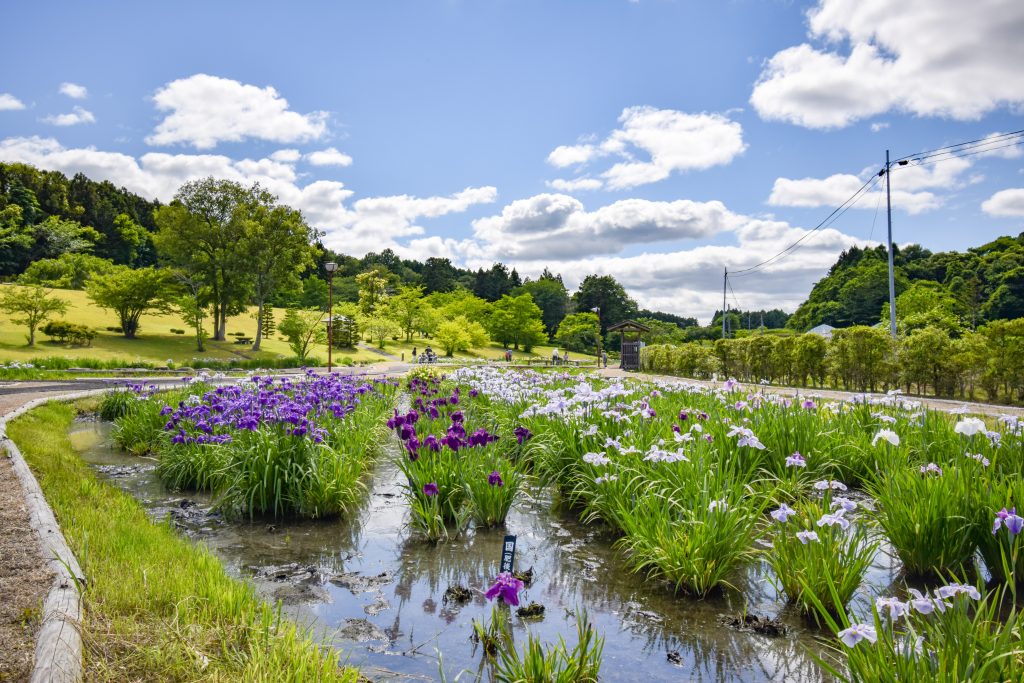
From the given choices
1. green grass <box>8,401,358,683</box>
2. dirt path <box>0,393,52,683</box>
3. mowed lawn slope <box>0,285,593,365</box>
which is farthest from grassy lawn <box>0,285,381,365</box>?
green grass <box>8,401,358,683</box>

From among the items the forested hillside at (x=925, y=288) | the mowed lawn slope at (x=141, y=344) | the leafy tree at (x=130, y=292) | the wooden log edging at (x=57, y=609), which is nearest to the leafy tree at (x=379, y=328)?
the mowed lawn slope at (x=141, y=344)

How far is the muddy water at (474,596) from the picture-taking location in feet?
8.99

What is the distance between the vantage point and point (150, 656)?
231 cm

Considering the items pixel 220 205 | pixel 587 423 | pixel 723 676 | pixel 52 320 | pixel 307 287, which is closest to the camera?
pixel 723 676

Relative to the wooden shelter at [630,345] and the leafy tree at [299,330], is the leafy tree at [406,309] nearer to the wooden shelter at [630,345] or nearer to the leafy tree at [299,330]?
the leafy tree at [299,330]

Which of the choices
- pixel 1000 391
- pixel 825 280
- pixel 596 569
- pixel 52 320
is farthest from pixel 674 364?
pixel 825 280

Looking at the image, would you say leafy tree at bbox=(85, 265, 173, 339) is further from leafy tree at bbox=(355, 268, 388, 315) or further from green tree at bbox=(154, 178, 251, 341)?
leafy tree at bbox=(355, 268, 388, 315)

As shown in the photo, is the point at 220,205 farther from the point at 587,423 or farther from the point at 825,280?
the point at 825,280

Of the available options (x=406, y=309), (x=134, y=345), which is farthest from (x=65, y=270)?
(x=406, y=309)

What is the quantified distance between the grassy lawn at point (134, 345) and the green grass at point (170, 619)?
81.2ft

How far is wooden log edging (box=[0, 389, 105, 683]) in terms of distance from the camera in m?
2.14

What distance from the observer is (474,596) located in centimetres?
349

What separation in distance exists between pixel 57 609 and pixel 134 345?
31.5 metres

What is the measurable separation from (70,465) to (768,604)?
22.6ft
